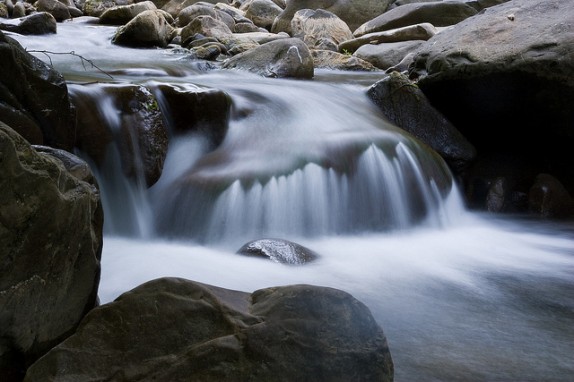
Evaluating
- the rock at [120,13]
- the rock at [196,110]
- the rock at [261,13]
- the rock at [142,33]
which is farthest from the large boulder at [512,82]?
the rock at [261,13]

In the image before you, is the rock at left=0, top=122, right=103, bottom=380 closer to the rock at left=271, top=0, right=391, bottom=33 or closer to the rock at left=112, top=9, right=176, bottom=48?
the rock at left=112, top=9, right=176, bottom=48

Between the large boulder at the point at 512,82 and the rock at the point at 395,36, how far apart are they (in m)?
5.75

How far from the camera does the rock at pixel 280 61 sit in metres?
8.97

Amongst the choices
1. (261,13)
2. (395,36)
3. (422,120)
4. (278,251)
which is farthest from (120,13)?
(278,251)

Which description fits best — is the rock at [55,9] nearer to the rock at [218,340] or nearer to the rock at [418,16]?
the rock at [418,16]

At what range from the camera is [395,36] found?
1369 cm

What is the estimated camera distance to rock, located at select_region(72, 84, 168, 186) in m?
4.82

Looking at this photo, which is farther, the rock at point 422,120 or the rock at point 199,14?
the rock at point 199,14

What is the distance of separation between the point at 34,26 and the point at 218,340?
39.6 ft

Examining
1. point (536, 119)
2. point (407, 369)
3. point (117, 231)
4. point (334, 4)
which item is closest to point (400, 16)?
point (334, 4)

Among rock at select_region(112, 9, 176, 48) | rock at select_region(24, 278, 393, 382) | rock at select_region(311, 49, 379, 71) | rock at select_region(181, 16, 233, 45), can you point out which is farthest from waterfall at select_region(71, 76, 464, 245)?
rock at select_region(181, 16, 233, 45)

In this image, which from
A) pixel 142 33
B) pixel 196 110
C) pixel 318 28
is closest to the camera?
pixel 196 110

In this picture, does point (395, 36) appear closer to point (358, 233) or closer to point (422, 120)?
point (422, 120)

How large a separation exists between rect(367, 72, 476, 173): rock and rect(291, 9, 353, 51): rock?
7.55 m
